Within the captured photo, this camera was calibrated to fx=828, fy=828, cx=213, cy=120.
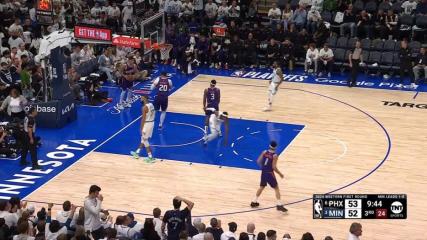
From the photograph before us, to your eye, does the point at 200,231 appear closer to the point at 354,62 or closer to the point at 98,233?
the point at 98,233

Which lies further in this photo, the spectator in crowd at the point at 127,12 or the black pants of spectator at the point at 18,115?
the spectator in crowd at the point at 127,12

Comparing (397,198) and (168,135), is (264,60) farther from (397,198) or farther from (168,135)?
(397,198)

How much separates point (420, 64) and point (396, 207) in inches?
831

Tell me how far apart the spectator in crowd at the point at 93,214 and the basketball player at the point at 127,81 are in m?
12.0

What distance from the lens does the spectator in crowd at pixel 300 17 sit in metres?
36.4

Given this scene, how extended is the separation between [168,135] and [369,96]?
882cm

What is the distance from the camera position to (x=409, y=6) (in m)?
36.0

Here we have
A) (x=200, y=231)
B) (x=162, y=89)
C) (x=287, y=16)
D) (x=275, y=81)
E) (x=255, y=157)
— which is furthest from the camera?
(x=287, y=16)

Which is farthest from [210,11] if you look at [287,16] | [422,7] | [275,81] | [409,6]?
[275,81]

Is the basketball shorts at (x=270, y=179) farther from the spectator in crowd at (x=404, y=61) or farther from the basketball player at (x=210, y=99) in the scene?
the spectator in crowd at (x=404, y=61)

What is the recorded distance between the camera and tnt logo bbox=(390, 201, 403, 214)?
13.0 metres

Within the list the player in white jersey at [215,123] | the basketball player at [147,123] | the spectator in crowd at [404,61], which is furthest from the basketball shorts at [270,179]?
the spectator in crowd at [404,61]

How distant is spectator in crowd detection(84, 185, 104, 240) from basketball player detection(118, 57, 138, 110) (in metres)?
12.0

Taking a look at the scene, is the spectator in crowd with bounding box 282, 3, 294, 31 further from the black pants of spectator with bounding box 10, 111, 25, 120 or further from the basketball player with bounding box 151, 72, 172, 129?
the black pants of spectator with bounding box 10, 111, 25, 120
